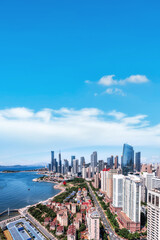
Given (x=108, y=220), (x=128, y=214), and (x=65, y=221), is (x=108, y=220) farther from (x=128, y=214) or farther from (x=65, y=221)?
(x=65, y=221)

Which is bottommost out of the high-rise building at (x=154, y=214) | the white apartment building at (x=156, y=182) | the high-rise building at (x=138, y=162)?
the high-rise building at (x=138, y=162)

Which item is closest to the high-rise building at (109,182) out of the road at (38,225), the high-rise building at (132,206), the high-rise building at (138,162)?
the high-rise building at (132,206)

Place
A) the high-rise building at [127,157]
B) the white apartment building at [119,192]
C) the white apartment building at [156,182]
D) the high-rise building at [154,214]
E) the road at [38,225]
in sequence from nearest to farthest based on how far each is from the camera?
the high-rise building at [154,214]
the road at [38,225]
the white apartment building at [119,192]
the white apartment building at [156,182]
the high-rise building at [127,157]

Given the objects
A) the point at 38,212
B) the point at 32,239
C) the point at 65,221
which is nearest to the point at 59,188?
the point at 38,212

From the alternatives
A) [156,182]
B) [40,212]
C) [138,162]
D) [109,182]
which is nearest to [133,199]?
[109,182]

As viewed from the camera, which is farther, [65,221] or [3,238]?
[65,221]

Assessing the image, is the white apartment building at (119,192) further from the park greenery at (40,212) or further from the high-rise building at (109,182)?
the park greenery at (40,212)
